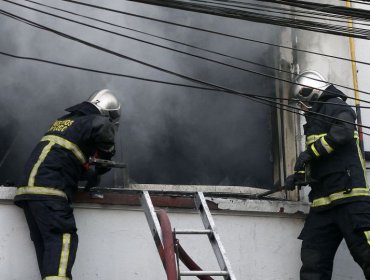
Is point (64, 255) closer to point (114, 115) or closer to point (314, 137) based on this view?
point (114, 115)

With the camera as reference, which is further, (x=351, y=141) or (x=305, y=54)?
(x=305, y=54)

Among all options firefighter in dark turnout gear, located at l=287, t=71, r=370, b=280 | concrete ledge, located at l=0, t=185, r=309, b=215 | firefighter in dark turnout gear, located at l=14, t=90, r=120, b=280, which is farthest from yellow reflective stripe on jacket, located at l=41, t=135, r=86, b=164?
firefighter in dark turnout gear, located at l=287, t=71, r=370, b=280

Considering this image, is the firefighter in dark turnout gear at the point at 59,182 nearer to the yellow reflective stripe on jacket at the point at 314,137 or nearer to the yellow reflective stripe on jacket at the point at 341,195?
the yellow reflective stripe on jacket at the point at 314,137

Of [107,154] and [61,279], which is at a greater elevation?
[107,154]

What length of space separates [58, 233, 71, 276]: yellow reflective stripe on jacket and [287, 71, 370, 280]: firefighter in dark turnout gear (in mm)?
1973

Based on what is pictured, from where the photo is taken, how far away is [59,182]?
6.06 metres

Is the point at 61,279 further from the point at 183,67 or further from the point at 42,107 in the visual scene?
the point at 183,67

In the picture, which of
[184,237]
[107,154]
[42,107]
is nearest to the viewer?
[107,154]

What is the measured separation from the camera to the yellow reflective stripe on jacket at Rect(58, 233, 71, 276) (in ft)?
19.1

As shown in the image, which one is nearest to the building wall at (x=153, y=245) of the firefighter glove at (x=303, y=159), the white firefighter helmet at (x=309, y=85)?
the firefighter glove at (x=303, y=159)

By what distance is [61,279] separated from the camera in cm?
580

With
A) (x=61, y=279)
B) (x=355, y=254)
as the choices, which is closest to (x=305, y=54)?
(x=355, y=254)

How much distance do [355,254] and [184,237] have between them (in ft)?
4.47

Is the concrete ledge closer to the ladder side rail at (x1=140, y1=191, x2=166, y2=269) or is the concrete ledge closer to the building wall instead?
the building wall
